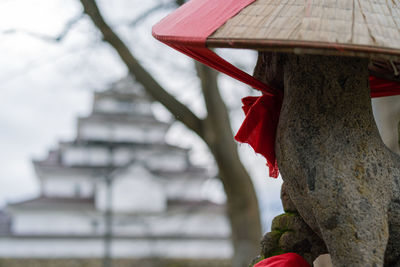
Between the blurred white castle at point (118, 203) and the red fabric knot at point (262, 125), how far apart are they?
38.2ft

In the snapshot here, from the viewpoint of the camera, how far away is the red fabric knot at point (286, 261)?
3.46 feet

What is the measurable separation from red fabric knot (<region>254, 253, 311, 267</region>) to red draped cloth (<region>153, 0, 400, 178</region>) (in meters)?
0.26

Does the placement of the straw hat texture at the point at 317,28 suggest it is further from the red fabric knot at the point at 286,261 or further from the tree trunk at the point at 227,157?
the tree trunk at the point at 227,157

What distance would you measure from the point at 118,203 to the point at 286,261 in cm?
1405

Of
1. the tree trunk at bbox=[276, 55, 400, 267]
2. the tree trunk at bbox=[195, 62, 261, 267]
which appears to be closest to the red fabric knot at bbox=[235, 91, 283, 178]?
the tree trunk at bbox=[276, 55, 400, 267]

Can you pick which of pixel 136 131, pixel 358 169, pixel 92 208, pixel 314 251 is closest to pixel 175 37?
pixel 358 169

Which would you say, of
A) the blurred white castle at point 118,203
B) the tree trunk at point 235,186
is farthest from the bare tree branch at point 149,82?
the blurred white castle at point 118,203

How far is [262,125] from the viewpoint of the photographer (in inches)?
46.5

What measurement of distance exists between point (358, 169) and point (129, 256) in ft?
42.1

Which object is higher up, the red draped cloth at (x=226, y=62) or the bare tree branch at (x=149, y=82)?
the bare tree branch at (x=149, y=82)

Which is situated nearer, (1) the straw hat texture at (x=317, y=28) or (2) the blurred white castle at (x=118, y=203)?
(1) the straw hat texture at (x=317, y=28)

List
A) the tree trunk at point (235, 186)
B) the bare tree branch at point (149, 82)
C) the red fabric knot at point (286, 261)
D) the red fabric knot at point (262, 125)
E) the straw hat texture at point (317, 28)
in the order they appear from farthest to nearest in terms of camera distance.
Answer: the tree trunk at point (235, 186)
the bare tree branch at point (149, 82)
the red fabric knot at point (262, 125)
the red fabric knot at point (286, 261)
the straw hat texture at point (317, 28)

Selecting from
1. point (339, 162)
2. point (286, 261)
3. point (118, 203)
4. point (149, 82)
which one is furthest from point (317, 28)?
point (118, 203)

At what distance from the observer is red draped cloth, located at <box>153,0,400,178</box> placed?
2.94 feet
